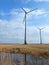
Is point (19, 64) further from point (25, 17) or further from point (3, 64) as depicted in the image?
point (25, 17)

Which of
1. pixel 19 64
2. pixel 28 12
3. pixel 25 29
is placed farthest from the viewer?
pixel 25 29

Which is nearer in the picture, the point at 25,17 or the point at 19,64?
the point at 19,64

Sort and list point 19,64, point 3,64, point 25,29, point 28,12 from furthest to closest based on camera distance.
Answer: point 25,29
point 28,12
point 19,64
point 3,64

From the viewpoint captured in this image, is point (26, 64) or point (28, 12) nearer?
point (26, 64)

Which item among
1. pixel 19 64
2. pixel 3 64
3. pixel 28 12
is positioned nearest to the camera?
pixel 3 64

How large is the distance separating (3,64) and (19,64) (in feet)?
5.65

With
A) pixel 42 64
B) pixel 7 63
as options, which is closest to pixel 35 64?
pixel 42 64

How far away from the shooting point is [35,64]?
2091cm

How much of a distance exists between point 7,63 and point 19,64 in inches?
50.8

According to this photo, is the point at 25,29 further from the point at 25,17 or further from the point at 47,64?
the point at 47,64

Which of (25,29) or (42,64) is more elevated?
(25,29)

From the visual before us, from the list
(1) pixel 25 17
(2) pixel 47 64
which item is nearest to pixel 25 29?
(1) pixel 25 17

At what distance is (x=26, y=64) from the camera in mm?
20906

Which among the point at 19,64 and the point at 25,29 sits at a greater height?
the point at 25,29
